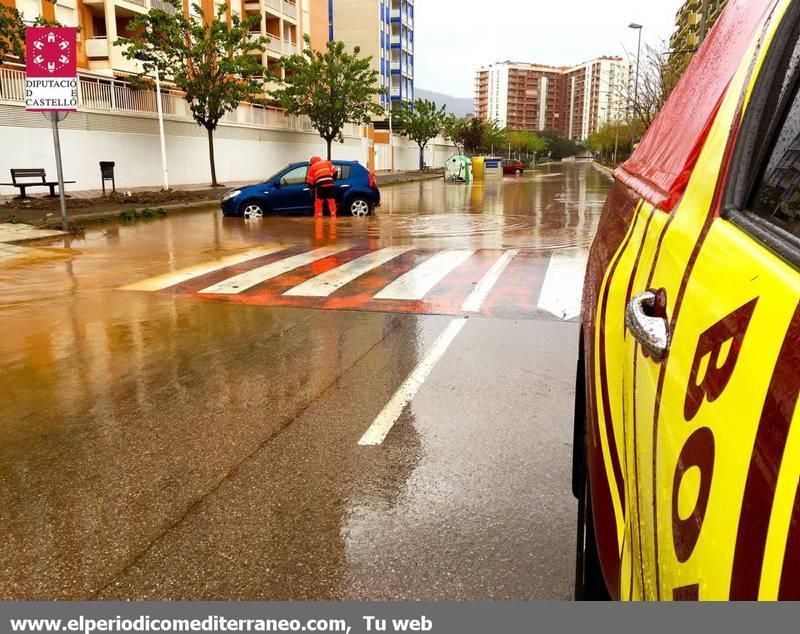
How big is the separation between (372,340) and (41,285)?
17.3ft

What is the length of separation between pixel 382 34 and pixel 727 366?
261 feet

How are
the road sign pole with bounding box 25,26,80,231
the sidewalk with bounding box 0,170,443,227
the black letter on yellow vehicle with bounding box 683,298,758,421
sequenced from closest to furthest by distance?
the black letter on yellow vehicle with bounding box 683,298,758,421 < the road sign pole with bounding box 25,26,80,231 < the sidewalk with bounding box 0,170,443,227

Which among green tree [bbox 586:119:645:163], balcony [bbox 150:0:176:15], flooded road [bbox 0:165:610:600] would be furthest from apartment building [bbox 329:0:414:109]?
flooded road [bbox 0:165:610:600]

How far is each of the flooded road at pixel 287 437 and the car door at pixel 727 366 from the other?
1.57 meters

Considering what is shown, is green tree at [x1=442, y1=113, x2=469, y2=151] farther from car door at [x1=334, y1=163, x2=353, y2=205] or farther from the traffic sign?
the traffic sign

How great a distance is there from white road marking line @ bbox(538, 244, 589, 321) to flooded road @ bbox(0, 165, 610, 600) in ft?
0.20

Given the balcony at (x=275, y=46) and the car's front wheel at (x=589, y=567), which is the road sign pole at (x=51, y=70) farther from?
the balcony at (x=275, y=46)

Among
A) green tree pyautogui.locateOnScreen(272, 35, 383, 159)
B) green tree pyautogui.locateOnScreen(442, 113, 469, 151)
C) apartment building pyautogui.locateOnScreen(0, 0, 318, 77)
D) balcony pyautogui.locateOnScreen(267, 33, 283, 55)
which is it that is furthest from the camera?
green tree pyautogui.locateOnScreen(442, 113, 469, 151)

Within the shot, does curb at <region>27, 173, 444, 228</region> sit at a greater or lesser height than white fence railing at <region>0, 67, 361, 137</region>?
lesser

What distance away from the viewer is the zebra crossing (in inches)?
317

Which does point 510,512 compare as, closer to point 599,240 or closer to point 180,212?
point 599,240

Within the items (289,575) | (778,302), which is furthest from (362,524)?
(778,302)

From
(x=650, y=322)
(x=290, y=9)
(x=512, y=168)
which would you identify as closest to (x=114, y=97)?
(x=290, y=9)

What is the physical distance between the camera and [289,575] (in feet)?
9.21
